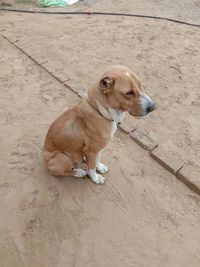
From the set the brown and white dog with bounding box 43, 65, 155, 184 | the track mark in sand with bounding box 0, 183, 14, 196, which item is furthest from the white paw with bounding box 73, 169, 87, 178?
the track mark in sand with bounding box 0, 183, 14, 196

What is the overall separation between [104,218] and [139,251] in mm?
510

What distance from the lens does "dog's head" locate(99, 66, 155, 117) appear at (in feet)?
10.6

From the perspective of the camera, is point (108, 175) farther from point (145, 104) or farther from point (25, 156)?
point (145, 104)

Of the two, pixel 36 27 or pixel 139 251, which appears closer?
pixel 139 251

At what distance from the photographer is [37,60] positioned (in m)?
6.02

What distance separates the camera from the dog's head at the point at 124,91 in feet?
10.6

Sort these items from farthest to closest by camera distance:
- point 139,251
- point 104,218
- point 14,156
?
point 14,156 → point 104,218 → point 139,251

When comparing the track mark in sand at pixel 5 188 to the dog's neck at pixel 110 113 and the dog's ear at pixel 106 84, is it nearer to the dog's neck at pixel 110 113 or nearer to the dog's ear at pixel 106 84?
the dog's neck at pixel 110 113

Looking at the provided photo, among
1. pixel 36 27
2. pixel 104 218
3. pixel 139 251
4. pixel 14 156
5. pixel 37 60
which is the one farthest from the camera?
pixel 36 27

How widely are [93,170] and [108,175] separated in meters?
0.32

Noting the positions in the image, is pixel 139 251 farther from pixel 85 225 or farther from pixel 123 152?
pixel 123 152

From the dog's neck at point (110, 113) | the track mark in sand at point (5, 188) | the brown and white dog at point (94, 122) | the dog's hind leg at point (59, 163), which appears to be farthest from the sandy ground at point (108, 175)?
the dog's neck at point (110, 113)

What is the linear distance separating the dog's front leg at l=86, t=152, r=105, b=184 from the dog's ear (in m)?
0.80

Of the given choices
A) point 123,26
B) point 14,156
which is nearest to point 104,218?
point 14,156
